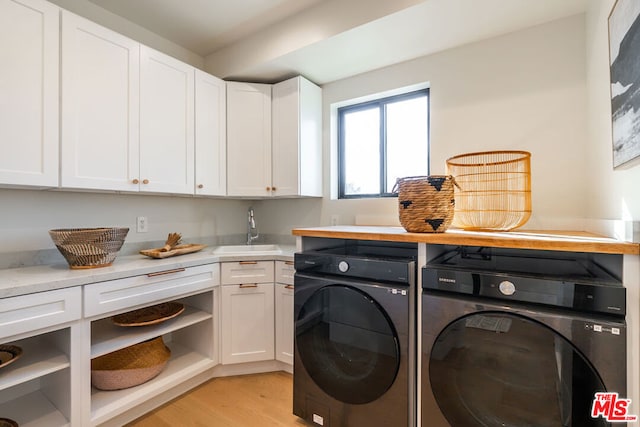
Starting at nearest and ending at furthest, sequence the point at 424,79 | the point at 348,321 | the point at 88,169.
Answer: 1. the point at 348,321
2. the point at 88,169
3. the point at 424,79

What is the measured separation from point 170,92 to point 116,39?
394 millimetres

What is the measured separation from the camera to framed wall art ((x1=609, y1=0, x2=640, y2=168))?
3.26ft

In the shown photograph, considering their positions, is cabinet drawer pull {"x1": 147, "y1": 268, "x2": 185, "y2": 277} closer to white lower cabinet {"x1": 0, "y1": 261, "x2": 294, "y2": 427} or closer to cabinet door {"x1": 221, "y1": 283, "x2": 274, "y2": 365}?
white lower cabinet {"x1": 0, "y1": 261, "x2": 294, "y2": 427}

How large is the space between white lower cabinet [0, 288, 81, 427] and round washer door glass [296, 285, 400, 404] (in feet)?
3.59

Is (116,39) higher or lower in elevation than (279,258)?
higher

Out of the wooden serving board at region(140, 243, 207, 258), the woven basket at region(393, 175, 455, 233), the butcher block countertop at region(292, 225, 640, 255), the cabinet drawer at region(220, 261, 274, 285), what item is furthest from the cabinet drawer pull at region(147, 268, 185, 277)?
the woven basket at region(393, 175, 455, 233)

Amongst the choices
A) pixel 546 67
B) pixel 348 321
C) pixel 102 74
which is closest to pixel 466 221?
pixel 348 321

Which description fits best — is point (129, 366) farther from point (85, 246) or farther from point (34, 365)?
point (85, 246)

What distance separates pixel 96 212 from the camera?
79.9 inches

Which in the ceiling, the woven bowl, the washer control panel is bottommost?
the washer control panel

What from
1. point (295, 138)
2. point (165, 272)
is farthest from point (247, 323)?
point (295, 138)

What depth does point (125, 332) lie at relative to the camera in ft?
5.88

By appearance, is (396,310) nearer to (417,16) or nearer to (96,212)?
(417,16)

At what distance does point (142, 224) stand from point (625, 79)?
9.01 feet
